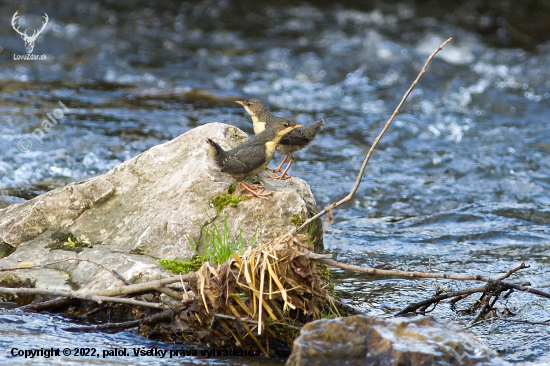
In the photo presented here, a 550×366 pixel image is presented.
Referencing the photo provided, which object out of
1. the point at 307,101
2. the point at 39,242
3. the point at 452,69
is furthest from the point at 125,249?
the point at 452,69

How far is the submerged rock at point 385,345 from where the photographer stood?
10.6 feet

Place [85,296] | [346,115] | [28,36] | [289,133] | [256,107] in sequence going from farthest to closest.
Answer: [28,36] → [346,115] → [256,107] → [289,133] → [85,296]

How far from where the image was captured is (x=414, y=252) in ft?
21.4

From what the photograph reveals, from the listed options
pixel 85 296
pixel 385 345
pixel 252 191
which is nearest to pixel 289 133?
pixel 252 191

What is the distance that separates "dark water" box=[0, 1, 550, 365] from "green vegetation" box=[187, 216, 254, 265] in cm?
67

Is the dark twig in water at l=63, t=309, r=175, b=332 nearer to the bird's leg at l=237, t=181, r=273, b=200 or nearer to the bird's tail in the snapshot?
the bird's leg at l=237, t=181, r=273, b=200

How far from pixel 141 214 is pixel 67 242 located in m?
0.54

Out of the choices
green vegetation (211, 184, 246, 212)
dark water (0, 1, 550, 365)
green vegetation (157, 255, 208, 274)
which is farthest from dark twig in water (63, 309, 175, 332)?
green vegetation (211, 184, 246, 212)

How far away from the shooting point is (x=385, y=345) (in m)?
3.26

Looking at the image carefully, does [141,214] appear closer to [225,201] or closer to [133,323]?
[225,201]

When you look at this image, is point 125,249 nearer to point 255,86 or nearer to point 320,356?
point 320,356

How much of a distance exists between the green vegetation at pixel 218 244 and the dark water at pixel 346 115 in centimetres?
67

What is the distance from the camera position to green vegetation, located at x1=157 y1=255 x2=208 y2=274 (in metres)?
4.30

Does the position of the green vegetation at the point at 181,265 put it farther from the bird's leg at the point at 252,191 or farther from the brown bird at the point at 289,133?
the brown bird at the point at 289,133
